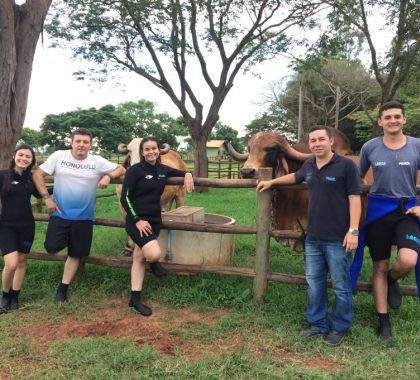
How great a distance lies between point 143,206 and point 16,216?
1.28 metres

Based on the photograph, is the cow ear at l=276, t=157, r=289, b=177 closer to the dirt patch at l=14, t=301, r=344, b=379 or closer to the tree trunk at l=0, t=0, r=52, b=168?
the dirt patch at l=14, t=301, r=344, b=379

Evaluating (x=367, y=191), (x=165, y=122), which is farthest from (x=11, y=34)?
(x=165, y=122)

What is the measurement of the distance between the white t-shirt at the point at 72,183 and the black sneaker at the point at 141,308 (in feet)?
3.35

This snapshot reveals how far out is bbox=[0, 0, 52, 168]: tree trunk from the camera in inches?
213

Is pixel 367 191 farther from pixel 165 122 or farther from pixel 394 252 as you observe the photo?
pixel 165 122

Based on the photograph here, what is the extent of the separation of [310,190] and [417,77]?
1117 cm

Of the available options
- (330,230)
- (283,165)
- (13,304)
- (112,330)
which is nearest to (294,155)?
(283,165)

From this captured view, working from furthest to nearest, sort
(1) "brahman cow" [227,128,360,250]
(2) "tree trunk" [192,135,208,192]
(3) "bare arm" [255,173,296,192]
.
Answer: (2) "tree trunk" [192,135,208,192], (1) "brahman cow" [227,128,360,250], (3) "bare arm" [255,173,296,192]

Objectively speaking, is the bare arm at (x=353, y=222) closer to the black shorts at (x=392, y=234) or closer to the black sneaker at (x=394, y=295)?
the black shorts at (x=392, y=234)

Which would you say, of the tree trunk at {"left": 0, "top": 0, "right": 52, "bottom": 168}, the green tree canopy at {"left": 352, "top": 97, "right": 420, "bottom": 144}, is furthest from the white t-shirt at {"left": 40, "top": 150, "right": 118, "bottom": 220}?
the green tree canopy at {"left": 352, "top": 97, "right": 420, "bottom": 144}

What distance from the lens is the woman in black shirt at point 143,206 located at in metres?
4.17

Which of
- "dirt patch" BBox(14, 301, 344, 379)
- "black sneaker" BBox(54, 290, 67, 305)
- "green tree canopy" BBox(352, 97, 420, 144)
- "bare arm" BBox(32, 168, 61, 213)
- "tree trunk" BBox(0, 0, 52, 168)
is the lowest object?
"dirt patch" BBox(14, 301, 344, 379)

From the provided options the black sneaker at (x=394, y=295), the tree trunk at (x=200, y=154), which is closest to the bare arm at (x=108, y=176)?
the black sneaker at (x=394, y=295)

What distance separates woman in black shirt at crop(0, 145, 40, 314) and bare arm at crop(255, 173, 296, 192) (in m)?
2.29
